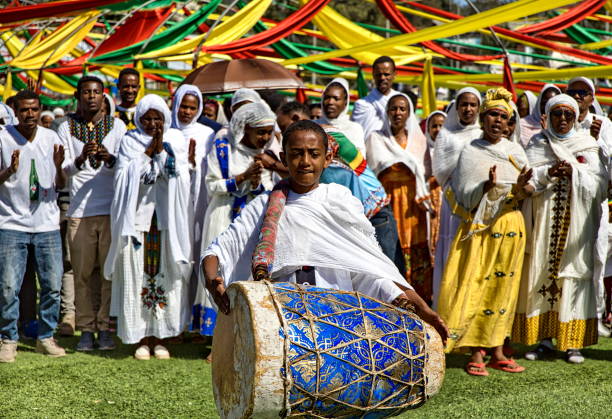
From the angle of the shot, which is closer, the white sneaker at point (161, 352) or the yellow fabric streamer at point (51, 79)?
the white sneaker at point (161, 352)

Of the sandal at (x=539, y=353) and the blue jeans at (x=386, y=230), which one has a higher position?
the blue jeans at (x=386, y=230)

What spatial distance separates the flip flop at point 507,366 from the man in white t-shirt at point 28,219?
10.5 feet

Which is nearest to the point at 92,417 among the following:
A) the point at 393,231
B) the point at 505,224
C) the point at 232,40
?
the point at 393,231

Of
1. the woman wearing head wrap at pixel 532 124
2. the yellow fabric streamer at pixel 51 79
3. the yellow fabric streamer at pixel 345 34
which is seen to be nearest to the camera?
the woman wearing head wrap at pixel 532 124

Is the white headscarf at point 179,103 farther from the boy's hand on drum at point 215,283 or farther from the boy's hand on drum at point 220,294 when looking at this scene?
the boy's hand on drum at point 220,294

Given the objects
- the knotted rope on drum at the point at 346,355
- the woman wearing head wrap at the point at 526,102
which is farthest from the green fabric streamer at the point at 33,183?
the woman wearing head wrap at the point at 526,102

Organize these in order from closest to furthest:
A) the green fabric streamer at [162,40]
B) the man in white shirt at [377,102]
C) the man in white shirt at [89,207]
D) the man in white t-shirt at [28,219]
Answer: the man in white t-shirt at [28,219] < the man in white shirt at [89,207] < the man in white shirt at [377,102] < the green fabric streamer at [162,40]

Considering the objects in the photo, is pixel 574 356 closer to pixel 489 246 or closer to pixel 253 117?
pixel 489 246

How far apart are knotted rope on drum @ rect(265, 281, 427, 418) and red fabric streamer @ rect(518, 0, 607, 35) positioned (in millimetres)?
8651

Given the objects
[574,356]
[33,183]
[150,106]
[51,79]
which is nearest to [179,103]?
[150,106]

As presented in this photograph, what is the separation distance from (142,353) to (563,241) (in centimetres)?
328

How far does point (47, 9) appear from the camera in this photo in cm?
891

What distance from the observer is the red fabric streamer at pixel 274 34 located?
996 cm

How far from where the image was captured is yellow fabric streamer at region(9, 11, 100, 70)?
463 inches
